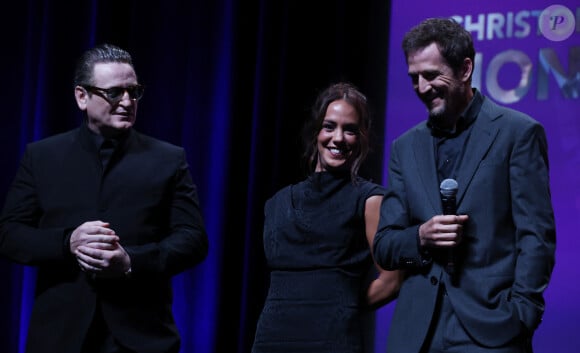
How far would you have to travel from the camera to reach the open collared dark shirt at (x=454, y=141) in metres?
2.44

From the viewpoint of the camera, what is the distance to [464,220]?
7.37 ft

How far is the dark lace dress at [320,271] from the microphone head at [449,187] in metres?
0.63

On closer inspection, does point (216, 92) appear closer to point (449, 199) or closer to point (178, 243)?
point (178, 243)

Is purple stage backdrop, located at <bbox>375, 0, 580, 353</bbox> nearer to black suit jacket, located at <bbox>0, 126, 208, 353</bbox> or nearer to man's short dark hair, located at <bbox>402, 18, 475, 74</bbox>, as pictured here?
man's short dark hair, located at <bbox>402, 18, 475, 74</bbox>

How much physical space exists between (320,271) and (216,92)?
2092 mm

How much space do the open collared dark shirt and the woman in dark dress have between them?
456 millimetres

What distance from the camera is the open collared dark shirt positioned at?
7.99 feet

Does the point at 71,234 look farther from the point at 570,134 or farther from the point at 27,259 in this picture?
the point at 570,134

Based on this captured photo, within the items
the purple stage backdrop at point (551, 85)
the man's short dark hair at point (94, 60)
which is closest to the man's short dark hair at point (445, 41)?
the man's short dark hair at point (94, 60)

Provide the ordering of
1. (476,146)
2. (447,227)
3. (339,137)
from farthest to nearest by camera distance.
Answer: (339,137) < (476,146) < (447,227)

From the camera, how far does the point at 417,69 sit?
245cm

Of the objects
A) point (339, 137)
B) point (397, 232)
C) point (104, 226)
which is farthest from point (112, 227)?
point (397, 232)

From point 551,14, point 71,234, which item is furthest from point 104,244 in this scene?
point 551,14

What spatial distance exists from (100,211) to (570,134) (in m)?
2.17
